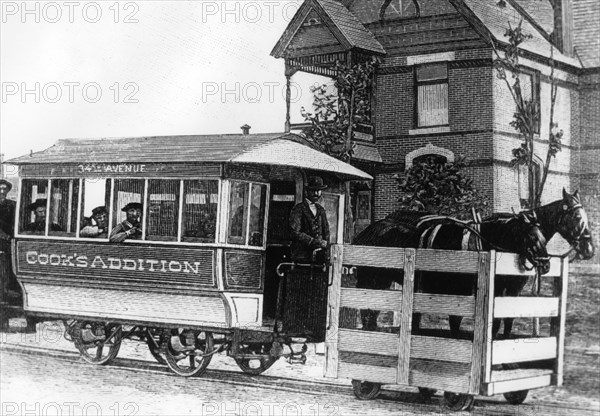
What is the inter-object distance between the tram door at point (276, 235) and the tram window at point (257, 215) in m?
0.23

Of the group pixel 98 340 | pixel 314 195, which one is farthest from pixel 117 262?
pixel 314 195

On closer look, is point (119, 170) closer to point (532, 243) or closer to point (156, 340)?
point (156, 340)

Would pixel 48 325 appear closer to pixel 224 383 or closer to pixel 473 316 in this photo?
pixel 224 383

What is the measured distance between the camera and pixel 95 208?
862 cm

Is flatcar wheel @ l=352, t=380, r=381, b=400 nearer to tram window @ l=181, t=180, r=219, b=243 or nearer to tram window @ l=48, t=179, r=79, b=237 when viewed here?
tram window @ l=181, t=180, r=219, b=243

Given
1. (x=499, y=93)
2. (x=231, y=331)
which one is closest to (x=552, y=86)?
(x=499, y=93)

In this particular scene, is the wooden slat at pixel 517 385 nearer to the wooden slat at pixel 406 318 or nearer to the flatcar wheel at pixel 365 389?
the wooden slat at pixel 406 318

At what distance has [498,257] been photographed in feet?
21.6

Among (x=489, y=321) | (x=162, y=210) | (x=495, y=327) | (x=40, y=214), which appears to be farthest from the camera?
(x=40, y=214)

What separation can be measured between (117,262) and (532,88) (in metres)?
4.26

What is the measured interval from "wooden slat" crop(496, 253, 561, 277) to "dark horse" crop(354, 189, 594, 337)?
94 mm

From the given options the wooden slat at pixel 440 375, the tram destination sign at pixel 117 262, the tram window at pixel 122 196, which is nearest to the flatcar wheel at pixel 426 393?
the wooden slat at pixel 440 375

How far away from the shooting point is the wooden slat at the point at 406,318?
271 inches

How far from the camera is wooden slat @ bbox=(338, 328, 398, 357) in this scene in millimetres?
6988
